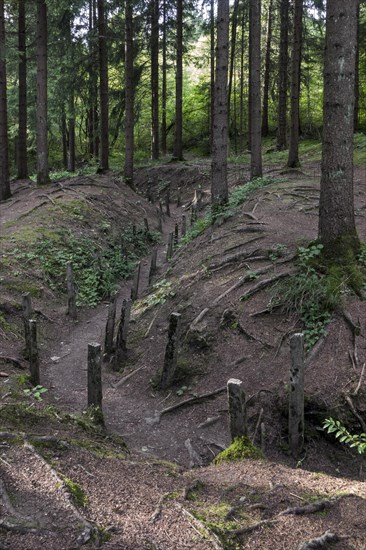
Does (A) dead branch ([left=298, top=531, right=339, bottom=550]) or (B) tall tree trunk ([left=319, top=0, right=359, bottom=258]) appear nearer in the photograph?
(A) dead branch ([left=298, top=531, right=339, bottom=550])

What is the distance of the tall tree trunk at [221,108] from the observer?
485 inches

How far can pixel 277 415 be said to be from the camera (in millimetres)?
6684

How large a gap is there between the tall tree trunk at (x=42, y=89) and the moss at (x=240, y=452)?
15894 mm

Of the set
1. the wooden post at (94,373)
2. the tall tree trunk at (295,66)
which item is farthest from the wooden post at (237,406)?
the tall tree trunk at (295,66)

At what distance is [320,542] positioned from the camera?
3.28 meters

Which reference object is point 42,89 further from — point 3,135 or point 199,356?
point 199,356

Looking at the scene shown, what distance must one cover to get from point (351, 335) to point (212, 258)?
413 centimetres

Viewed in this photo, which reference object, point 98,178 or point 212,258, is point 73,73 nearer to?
point 98,178

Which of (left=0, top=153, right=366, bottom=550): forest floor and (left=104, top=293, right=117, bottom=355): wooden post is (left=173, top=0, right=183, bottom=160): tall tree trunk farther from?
(left=104, top=293, right=117, bottom=355): wooden post

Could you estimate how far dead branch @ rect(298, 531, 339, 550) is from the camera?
10.6ft

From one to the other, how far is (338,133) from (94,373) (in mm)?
5333

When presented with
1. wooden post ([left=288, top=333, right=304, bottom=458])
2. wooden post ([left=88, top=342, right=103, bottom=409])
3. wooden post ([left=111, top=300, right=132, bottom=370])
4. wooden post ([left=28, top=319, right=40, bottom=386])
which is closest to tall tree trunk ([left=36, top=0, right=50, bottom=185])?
wooden post ([left=111, top=300, right=132, bottom=370])

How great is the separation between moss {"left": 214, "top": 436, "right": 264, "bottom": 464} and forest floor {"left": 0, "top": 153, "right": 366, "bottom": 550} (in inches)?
7.8

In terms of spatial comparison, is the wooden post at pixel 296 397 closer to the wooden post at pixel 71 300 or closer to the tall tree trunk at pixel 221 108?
the wooden post at pixel 71 300
